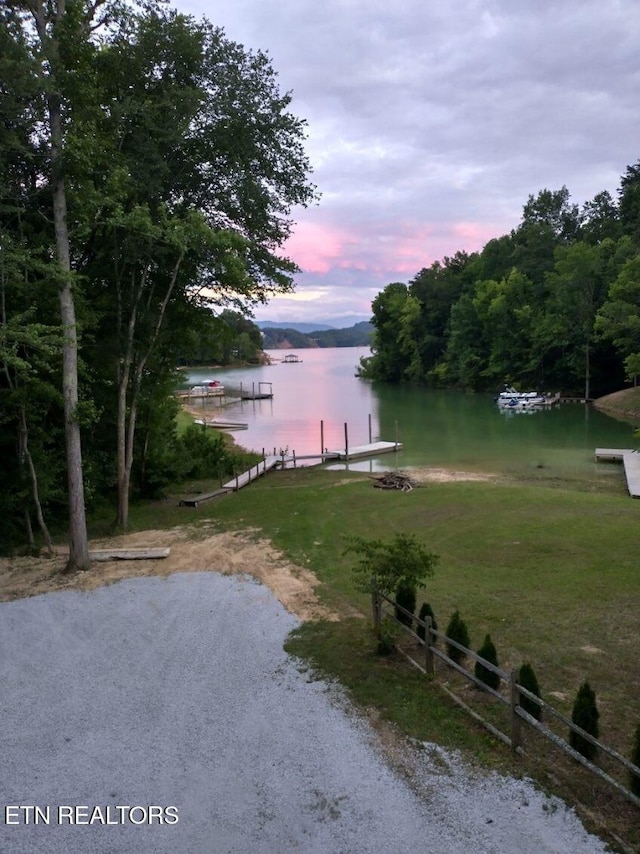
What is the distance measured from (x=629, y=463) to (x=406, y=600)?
19081 mm

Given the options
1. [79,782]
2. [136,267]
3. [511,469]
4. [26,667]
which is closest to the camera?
[79,782]

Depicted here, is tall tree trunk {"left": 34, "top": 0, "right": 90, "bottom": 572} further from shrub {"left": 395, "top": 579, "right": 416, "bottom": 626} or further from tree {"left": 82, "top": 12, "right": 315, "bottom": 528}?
shrub {"left": 395, "top": 579, "right": 416, "bottom": 626}

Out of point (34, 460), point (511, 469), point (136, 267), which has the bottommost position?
point (511, 469)

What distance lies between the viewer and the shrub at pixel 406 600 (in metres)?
8.33

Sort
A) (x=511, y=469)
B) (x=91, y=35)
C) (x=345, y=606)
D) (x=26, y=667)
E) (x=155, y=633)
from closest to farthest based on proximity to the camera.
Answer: (x=26, y=667), (x=155, y=633), (x=345, y=606), (x=91, y=35), (x=511, y=469)

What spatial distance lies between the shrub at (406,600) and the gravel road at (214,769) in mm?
1770

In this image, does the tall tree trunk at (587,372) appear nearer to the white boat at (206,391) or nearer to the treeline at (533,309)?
the treeline at (533,309)

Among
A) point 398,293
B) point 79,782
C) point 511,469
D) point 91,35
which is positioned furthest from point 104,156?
point 398,293

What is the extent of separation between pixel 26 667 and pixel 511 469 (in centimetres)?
2152

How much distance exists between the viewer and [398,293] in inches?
3666

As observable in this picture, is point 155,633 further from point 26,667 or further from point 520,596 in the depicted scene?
point 520,596

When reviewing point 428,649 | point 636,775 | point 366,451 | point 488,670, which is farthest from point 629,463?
point 636,775

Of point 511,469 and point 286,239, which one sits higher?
point 286,239

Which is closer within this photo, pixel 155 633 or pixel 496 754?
pixel 496 754
